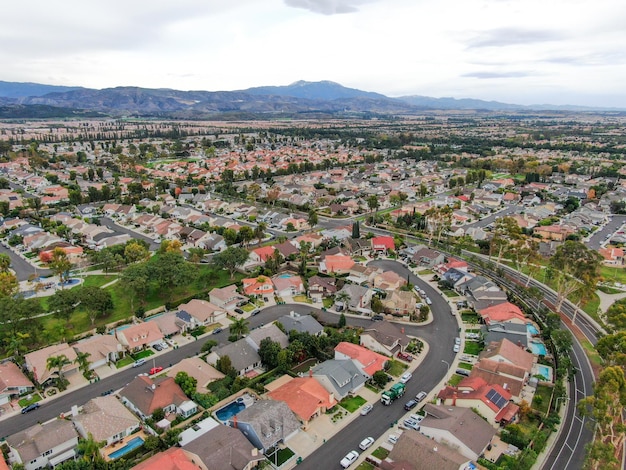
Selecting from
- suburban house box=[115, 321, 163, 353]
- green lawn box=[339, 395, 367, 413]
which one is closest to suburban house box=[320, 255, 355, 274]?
suburban house box=[115, 321, 163, 353]

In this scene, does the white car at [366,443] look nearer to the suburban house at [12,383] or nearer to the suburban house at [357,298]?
the suburban house at [357,298]

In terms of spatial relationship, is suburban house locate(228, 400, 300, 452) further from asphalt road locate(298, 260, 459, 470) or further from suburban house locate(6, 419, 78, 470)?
suburban house locate(6, 419, 78, 470)

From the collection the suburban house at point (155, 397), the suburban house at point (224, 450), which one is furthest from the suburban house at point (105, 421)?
the suburban house at point (224, 450)

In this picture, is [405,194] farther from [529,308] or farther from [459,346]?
[459,346]

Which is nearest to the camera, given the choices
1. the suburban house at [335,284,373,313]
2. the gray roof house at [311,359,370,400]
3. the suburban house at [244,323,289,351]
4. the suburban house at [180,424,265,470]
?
the suburban house at [180,424,265,470]

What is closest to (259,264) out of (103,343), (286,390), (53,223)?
(103,343)

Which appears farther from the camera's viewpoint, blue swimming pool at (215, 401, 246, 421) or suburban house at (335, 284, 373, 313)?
suburban house at (335, 284, 373, 313)
